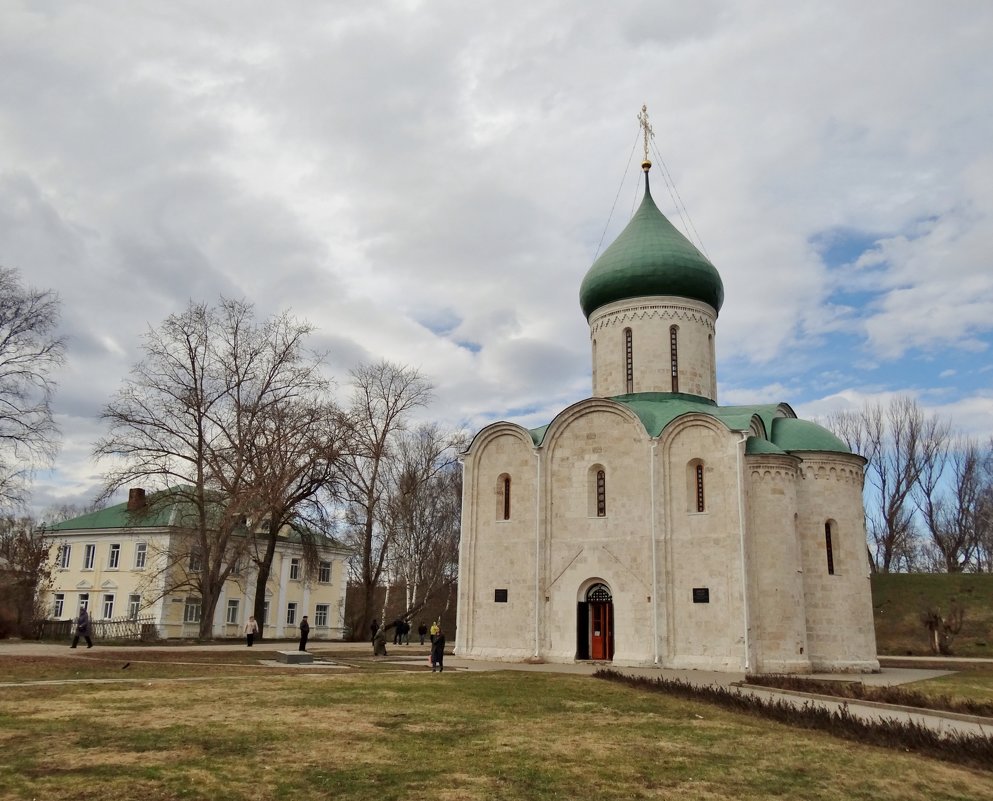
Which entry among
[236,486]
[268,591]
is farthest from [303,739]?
[268,591]

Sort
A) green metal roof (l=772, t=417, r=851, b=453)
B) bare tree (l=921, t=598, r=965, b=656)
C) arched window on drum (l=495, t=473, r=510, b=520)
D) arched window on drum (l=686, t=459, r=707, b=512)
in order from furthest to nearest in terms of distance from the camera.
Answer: bare tree (l=921, t=598, r=965, b=656) → arched window on drum (l=495, t=473, r=510, b=520) → green metal roof (l=772, t=417, r=851, b=453) → arched window on drum (l=686, t=459, r=707, b=512)

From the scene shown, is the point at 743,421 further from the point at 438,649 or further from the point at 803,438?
the point at 438,649

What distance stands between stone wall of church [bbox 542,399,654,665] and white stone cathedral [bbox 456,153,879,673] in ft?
0.13

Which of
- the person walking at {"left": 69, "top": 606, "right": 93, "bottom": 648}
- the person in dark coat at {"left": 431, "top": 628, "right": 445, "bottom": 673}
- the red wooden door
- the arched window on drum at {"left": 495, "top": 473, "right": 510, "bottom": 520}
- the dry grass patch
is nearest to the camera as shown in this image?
the dry grass patch

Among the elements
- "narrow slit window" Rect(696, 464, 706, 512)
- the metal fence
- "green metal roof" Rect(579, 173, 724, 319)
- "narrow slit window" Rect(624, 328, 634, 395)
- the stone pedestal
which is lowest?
the stone pedestal

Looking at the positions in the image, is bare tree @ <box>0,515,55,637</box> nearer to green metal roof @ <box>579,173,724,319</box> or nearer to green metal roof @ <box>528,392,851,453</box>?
green metal roof @ <box>528,392,851,453</box>

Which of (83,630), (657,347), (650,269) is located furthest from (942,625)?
(83,630)

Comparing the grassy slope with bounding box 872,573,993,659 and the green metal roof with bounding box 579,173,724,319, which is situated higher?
the green metal roof with bounding box 579,173,724,319

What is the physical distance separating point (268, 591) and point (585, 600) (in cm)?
2381

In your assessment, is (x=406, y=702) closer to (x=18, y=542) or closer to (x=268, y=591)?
(x=268, y=591)

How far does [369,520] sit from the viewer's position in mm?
32438

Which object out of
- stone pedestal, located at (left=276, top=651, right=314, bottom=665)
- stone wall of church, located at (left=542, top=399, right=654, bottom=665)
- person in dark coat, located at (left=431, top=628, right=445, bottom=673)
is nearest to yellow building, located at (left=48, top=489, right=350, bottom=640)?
stone wall of church, located at (left=542, top=399, right=654, bottom=665)

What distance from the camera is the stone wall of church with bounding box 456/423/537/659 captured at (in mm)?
24125

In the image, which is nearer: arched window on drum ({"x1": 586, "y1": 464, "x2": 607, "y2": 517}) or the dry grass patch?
the dry grass patch
